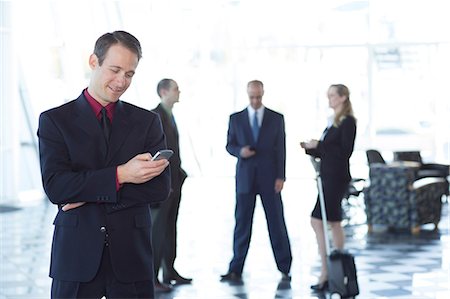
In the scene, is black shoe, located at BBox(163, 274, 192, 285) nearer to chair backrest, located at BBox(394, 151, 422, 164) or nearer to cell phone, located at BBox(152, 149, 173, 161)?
cell phone, located at BBox(152, 149, 173, 161)

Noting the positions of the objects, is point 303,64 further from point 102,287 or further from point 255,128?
point 102,287

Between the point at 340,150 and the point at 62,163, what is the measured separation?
13.7 ft

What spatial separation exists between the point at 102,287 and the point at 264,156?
15.8ft

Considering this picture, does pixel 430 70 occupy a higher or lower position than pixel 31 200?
higher

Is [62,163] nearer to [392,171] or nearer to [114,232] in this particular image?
[114,232]

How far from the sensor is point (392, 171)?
11.1 m

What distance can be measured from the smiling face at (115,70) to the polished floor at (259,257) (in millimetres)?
4228

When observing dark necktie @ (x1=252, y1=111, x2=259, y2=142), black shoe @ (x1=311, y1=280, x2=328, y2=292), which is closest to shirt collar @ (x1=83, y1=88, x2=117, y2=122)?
black shoe @ (x1=311, y1=280, x2=328, y2=292)

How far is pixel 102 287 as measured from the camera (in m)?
3.01

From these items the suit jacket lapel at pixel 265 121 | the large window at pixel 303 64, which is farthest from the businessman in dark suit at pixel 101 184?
the large window at pixel 303 64

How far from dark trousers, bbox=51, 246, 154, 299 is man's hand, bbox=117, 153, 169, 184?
10.0 inches

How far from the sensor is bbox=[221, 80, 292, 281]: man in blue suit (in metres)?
7.75

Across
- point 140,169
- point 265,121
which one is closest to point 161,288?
point 265,121

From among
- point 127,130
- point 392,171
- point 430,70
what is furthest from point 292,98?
point 127,130
